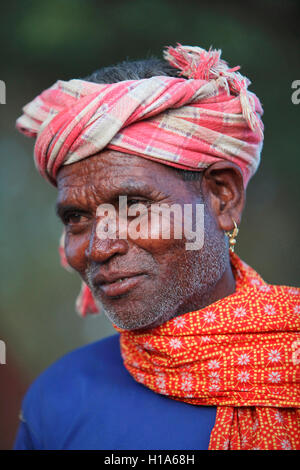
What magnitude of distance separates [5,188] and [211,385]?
267 cm

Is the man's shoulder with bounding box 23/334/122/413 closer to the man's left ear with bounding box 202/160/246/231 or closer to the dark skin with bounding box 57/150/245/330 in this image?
the dark skin with bounding box 57/150/245/330

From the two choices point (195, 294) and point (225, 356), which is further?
point (195, 294)

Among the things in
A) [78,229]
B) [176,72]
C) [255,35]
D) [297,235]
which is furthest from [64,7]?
[297,235]

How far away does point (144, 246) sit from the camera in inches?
59.7

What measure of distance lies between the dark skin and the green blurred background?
50cm

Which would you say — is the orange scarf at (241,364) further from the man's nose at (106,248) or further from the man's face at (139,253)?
the man's nose at (106,248)

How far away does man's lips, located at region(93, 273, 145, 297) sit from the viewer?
59.6 inches

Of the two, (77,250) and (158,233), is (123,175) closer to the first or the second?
(158,233)

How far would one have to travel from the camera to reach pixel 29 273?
3658 millimetres

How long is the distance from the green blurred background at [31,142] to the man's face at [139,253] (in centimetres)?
56

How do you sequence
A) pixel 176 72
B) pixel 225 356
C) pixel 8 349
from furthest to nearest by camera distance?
pixel 8 349 → pixel 176 72 → pixel 225 356

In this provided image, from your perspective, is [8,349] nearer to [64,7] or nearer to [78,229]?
[78,229]

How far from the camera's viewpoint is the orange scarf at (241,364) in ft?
4.67

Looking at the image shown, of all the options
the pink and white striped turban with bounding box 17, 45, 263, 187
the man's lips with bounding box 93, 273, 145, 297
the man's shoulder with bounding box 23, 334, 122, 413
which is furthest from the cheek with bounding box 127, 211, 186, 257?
the man's shoulder with bounding box 23, 334, 122, 413
